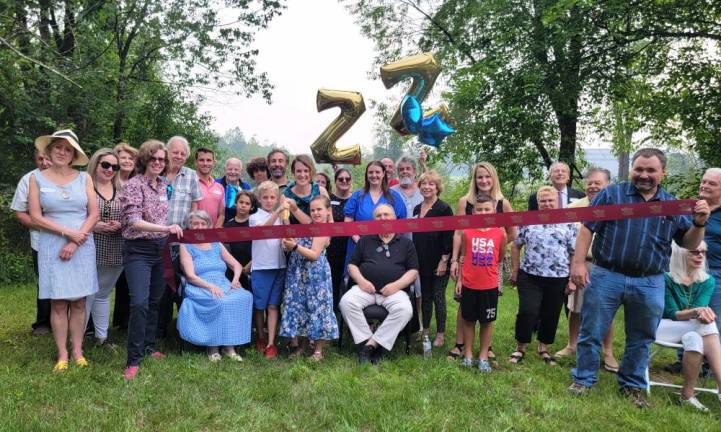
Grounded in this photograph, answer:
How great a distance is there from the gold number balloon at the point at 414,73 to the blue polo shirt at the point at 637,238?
3357 millimetres

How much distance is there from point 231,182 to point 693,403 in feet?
16.6

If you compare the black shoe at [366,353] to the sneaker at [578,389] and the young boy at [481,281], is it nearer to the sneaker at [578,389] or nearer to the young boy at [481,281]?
the young boy at [481,281]

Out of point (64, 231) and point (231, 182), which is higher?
point (231, 182)

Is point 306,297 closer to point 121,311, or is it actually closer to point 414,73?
point 121,311

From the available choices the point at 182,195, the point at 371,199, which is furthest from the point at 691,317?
the point at 182,195

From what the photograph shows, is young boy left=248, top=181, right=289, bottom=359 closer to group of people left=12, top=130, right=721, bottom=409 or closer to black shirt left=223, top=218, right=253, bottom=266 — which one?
group of people left=12, top=130, right=721, bottom=409

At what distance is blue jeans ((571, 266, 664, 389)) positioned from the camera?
3707 mm

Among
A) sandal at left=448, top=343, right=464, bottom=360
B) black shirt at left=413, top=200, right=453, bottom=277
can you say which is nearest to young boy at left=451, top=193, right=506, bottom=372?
sandal at left=448, top=343, right=464, bottom=360

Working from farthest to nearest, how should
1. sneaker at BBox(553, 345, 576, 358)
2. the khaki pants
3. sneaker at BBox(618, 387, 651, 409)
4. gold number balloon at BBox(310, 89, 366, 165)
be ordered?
gold number balloon at BBox(310, 89, 366, 165) < sneaker at BBox(553, 345, 576, 358) < the khaki pants < sneaker at BBox(618, 387, 651, 409)

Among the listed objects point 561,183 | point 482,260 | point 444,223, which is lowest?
point 482,260

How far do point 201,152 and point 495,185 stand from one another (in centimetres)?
319

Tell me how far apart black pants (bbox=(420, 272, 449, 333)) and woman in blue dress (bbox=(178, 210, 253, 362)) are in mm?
1859

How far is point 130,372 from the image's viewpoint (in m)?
3.92

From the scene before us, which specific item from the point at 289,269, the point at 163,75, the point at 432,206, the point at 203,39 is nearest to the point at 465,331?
the point at 432,206
